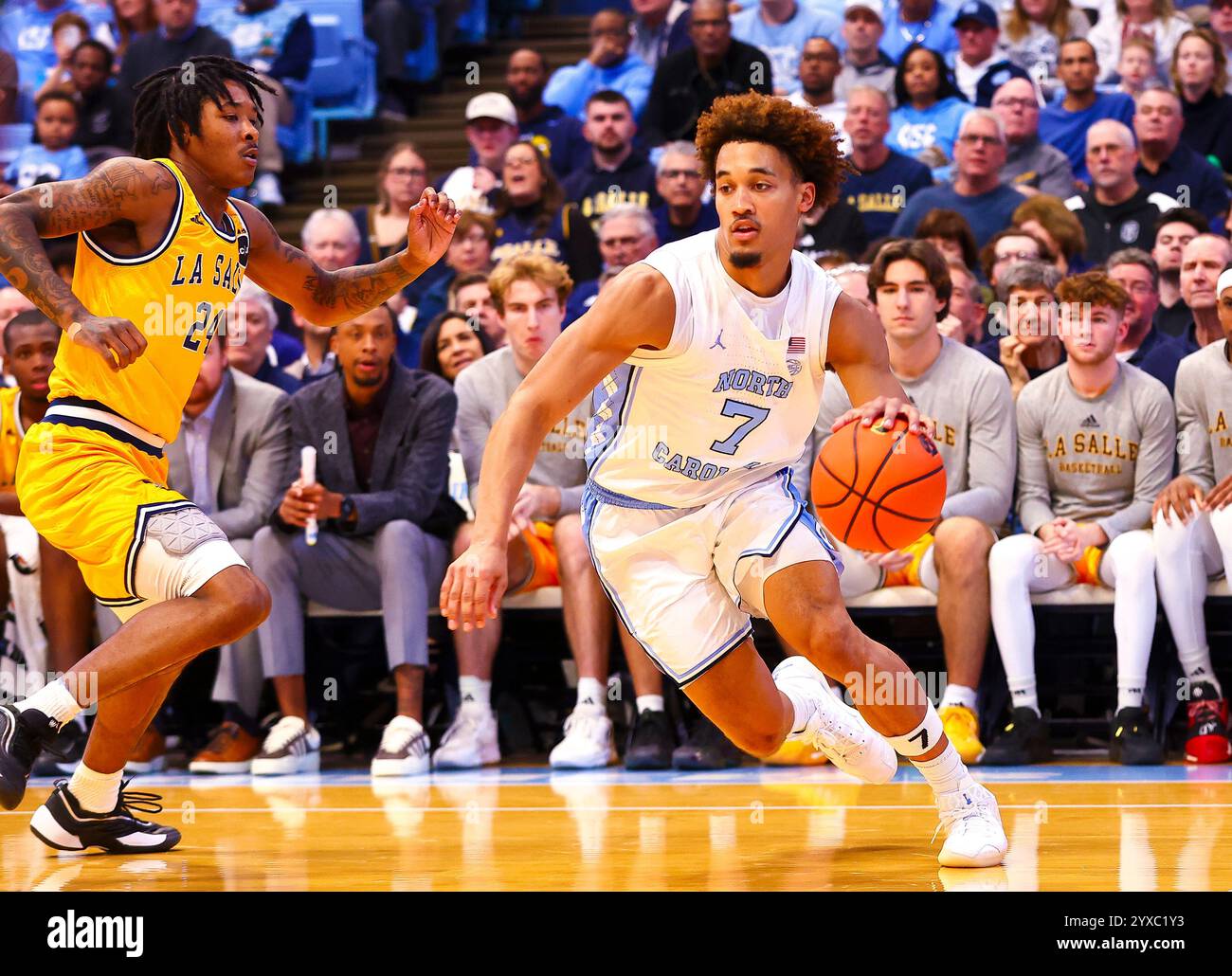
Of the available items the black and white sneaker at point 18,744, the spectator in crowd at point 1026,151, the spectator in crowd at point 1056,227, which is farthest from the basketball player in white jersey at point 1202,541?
the black and white sneaker at point 18,744

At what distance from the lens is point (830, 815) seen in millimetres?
4824

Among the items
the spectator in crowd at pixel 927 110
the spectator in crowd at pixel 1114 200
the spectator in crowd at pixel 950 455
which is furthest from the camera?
the spectator in crowd at pixel 927 110

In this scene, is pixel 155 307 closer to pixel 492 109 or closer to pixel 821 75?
pixel 492 109

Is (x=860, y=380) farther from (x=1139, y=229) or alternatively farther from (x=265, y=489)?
(x=1139, y=229)

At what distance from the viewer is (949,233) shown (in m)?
7.30

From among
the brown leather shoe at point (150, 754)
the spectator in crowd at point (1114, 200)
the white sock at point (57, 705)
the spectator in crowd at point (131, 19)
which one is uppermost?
the spectator in crowd at point (131, 19)

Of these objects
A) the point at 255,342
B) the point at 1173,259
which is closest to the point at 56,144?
the point at 255,342

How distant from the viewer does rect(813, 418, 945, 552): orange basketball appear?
3986mm

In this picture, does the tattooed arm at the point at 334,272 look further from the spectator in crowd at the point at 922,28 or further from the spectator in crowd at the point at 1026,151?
the spectator in crowd at the point at 922,28

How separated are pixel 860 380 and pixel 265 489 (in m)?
3.45

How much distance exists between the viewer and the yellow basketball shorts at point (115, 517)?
3990mm

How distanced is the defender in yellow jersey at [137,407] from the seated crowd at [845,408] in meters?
1.23

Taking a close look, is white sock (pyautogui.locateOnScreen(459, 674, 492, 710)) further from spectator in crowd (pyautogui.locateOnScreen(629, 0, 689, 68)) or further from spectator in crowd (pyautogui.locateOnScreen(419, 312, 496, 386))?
spectator in crowd (pyautogui.locateOnScreen(629, 0, 689, 68))

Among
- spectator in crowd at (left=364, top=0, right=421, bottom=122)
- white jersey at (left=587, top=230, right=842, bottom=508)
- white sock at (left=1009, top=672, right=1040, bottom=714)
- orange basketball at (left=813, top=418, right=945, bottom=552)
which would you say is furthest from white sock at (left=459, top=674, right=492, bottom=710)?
spectator in crowd at (left=364, top=0, right=421, bottom=122)
